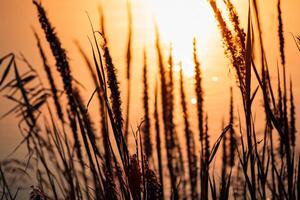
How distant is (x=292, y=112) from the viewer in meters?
3.37

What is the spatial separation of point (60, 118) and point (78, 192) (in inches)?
16.6

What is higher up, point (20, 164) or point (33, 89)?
point (33, 89)

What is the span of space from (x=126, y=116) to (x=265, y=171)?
59 centimetres

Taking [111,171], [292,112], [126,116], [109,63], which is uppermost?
[292,112]

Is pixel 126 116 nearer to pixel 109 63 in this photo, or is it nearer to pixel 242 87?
pixel 109 63

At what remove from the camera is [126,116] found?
1.51m

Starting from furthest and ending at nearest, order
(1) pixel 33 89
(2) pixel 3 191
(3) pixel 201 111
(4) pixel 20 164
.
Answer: (3) pixel 201 111, (4) pixel 20 164, (1) pixel 33 89, (2) pixel 3 191

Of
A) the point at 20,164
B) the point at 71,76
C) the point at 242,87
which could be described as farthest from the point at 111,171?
the point at 20,164

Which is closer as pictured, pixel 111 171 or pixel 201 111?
Answer: pixel 111 171

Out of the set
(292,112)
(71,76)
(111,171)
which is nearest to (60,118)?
(71,76)

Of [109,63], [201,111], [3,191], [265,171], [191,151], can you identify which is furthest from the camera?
[191,151]

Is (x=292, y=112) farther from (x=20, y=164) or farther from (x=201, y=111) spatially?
(x=20, y=164)

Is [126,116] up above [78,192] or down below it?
above

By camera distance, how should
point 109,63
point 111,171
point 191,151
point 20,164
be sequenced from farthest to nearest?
point 191,151 < point 20,164 < point 111,171 < point 109,63
